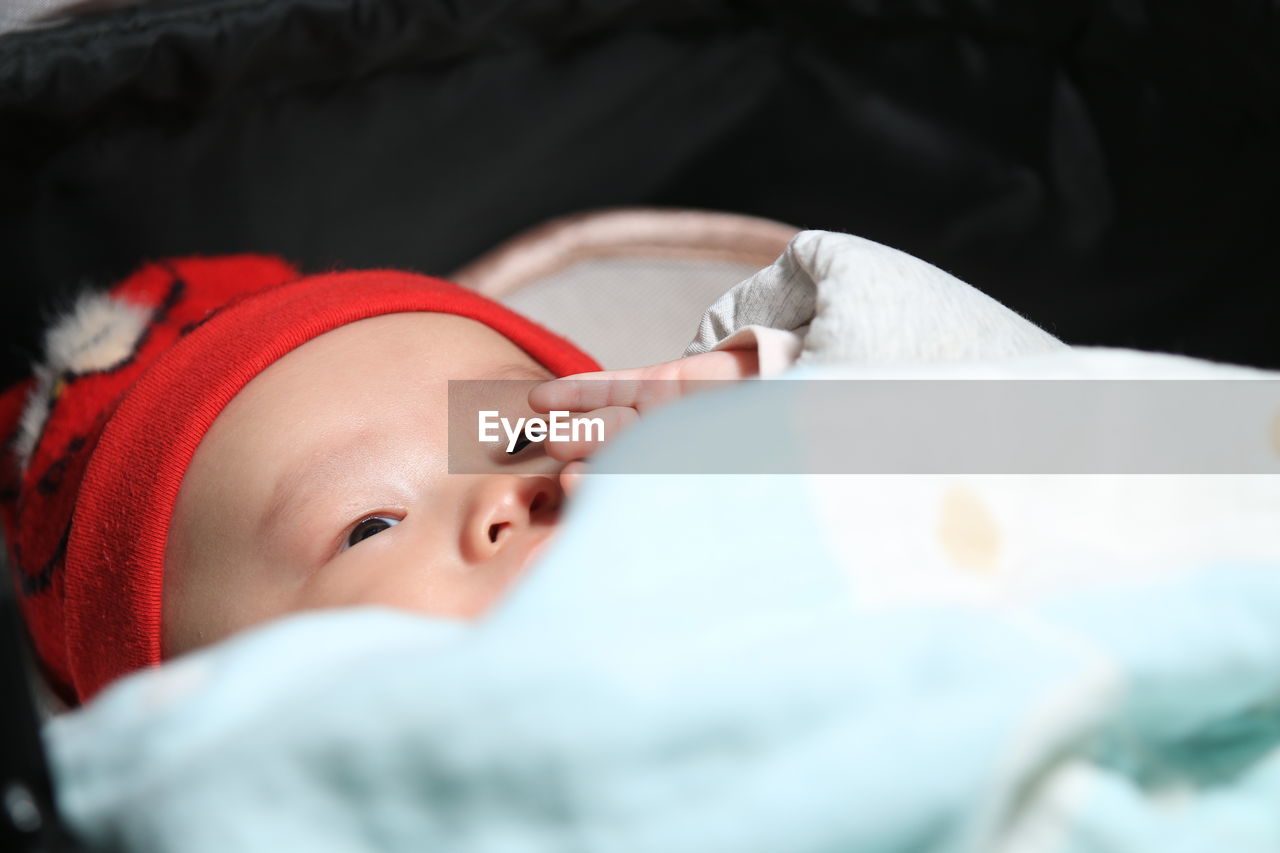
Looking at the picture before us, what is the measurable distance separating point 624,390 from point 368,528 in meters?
0.16

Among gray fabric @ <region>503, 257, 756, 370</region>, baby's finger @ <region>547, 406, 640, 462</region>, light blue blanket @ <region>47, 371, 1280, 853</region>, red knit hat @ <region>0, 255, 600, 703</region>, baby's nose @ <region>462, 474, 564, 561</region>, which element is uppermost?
gray fabric @ <region>503, 257, 756, 370</region>

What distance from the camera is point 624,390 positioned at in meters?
0.55

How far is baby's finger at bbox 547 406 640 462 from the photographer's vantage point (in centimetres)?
53

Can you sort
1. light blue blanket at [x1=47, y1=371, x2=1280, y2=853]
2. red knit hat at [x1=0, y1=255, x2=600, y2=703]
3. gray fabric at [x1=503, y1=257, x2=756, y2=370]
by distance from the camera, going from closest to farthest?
light blue blanket at [x1=47, y1=371, x2=1280, y2=853] → red knit hat at [x1=0, y1=255, x2=600, y2=703] → gray fabric at [x1=503, y1=257, x2=756, y2=370]

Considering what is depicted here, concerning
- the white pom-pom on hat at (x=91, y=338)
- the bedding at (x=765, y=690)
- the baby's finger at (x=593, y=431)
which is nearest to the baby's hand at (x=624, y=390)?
the baby's finger at (x=593, y=431)

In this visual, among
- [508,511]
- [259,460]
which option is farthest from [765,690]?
[259,460]

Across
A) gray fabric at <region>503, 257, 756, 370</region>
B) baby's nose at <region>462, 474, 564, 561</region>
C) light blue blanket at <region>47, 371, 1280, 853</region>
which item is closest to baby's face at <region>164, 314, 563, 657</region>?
baby's nose at <region>462, 474, 564, 561</region>

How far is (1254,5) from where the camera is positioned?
0.65 metres

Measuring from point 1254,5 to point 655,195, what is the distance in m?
0.51

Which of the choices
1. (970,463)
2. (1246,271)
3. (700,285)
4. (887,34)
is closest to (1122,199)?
(1246,271)

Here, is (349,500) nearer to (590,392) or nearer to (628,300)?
(590,392)

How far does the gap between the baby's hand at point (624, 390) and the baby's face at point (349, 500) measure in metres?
0.03

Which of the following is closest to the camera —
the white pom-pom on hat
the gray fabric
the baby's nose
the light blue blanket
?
the light blue blanket

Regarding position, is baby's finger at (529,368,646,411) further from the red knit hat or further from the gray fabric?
the gray fabric
